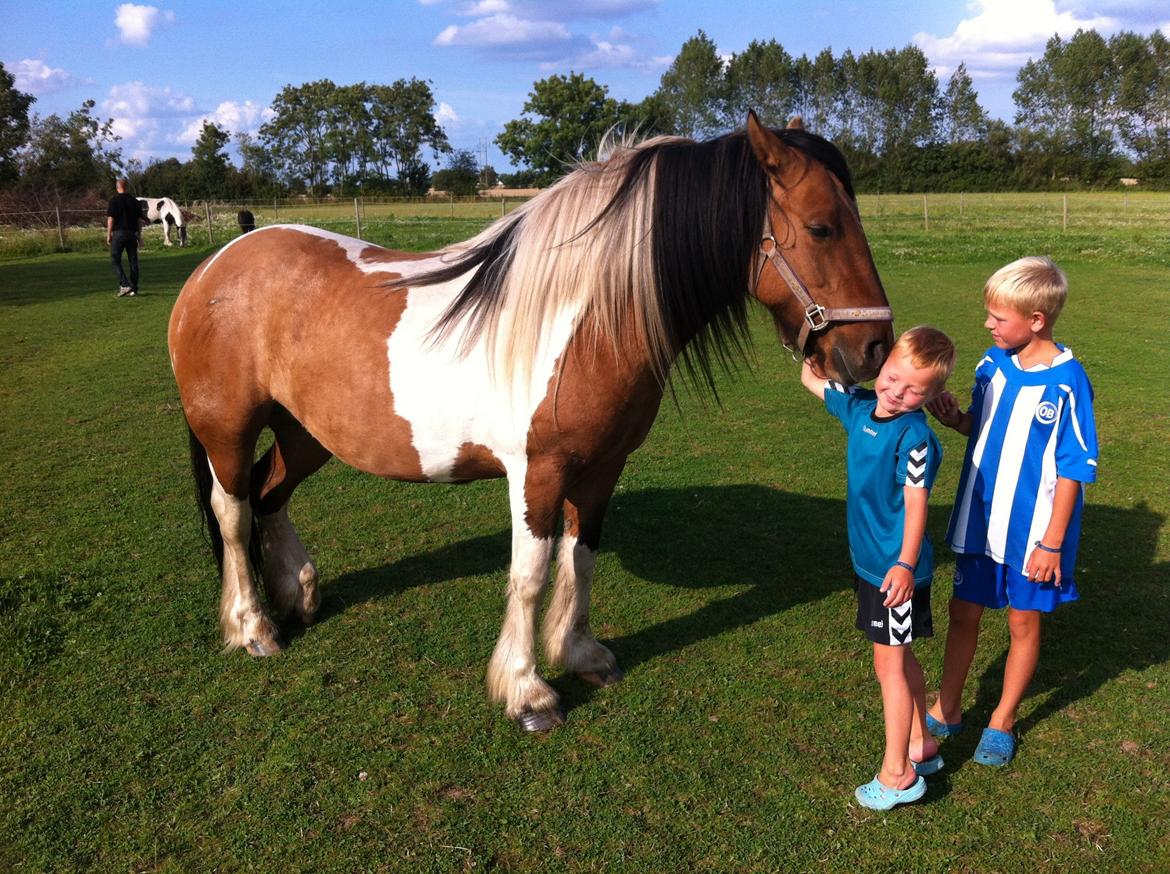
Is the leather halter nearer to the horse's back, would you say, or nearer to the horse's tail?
the horse's back

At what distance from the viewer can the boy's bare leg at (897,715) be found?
2.54 m

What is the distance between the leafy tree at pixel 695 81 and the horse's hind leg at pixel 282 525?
38425 millimetres

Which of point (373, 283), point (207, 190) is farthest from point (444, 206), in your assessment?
point (373, 283)

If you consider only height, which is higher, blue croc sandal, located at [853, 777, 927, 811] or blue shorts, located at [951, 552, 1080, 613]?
blue shorts, located at [951, 552, 1080, 613]

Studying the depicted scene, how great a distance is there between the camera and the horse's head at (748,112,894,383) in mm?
2395

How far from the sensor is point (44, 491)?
5.53 metres

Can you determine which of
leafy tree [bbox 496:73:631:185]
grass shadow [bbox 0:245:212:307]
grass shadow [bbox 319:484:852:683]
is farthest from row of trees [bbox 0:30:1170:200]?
grass shadow [bbox 319:484:852:683]

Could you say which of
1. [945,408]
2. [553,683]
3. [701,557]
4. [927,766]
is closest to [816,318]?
[945,408]

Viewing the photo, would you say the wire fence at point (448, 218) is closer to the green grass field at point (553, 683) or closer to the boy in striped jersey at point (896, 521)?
the green grass field at point (553, 683)

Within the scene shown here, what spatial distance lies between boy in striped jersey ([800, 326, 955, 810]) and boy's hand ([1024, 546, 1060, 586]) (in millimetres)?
357

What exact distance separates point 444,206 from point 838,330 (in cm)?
3680

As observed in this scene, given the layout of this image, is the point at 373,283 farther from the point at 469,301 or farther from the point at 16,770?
the point at 16,770

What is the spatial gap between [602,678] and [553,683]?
0.22 meters

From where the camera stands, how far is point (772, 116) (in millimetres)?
35844
